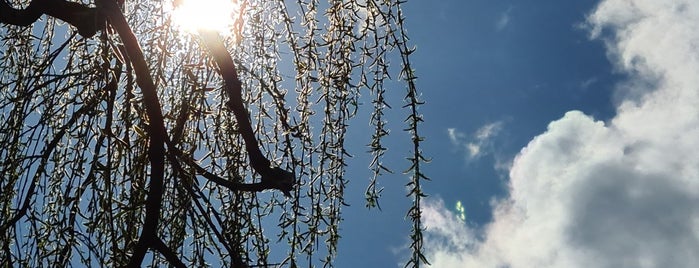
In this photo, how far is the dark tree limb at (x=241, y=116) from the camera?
1.61 metres

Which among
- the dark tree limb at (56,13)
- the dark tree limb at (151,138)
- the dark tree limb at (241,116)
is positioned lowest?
the dark tree limb at (151,138)

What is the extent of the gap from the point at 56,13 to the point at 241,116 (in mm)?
492

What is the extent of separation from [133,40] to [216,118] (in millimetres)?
396

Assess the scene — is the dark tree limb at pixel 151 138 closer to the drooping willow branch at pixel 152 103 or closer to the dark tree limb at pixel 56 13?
the drooping willow branch at pixel 152 103

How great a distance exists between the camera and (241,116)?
1.67m

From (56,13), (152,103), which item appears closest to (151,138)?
(152,103)

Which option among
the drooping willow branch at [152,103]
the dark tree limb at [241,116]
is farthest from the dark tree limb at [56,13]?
the dark tree limb at [241,116]

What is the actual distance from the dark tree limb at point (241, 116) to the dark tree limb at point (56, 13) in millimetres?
285

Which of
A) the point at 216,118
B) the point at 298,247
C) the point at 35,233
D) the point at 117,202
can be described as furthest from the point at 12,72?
the point at 298,247

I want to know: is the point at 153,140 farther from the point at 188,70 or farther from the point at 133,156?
the point at 188,70

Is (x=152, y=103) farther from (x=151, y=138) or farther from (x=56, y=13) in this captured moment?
(x=56, y=13)

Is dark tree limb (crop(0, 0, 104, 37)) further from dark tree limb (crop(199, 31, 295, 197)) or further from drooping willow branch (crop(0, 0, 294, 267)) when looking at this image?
dark tree limb (crop(199, 31, 295, 197))

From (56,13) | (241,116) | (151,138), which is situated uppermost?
(56,13)

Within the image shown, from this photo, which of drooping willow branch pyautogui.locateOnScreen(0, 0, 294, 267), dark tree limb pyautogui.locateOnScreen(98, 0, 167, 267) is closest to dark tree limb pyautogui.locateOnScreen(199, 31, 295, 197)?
drooping willow branch pyautogui.locateOnScreen(0, 0, 294, 267)
